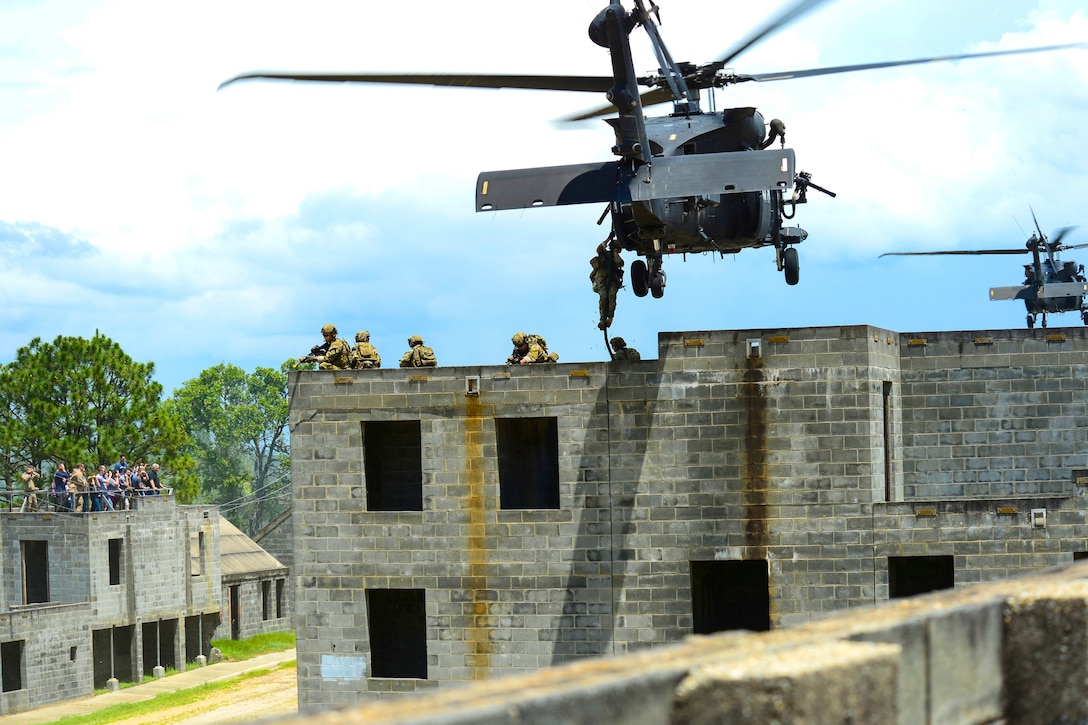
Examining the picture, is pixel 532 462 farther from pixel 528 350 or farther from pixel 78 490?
pixel 78 490

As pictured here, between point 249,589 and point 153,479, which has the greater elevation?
point 153,479

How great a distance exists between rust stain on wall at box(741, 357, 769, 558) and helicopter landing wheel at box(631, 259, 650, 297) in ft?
12.3

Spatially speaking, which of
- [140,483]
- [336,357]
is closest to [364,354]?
[336,357]

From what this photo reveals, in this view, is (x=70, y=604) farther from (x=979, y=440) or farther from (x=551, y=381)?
(x=979, y=440)

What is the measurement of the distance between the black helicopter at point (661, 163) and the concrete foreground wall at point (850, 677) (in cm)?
1578

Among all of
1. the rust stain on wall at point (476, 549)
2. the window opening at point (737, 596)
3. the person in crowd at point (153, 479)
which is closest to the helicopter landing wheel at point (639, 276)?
the rust stain on wall at point (476, 549)

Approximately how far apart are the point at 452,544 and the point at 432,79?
885 centimetres

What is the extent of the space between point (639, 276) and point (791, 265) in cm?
357

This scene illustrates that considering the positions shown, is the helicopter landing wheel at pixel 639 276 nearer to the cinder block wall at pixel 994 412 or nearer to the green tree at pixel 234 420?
the cinder block wall at pixel 994 412

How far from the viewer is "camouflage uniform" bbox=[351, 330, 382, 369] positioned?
91.7 feet

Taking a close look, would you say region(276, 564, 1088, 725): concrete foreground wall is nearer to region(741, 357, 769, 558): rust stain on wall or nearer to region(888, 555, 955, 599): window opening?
region(741, 357, 769, 558): rust stain on wall

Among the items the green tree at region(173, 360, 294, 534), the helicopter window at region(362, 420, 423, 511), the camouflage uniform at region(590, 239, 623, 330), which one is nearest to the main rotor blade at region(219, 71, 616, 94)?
the camouflage uniform at region(590, 239, 623, 330)

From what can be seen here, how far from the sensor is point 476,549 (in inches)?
1013

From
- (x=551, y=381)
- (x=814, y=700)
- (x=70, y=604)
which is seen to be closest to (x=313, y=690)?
(x=551, y=381)
